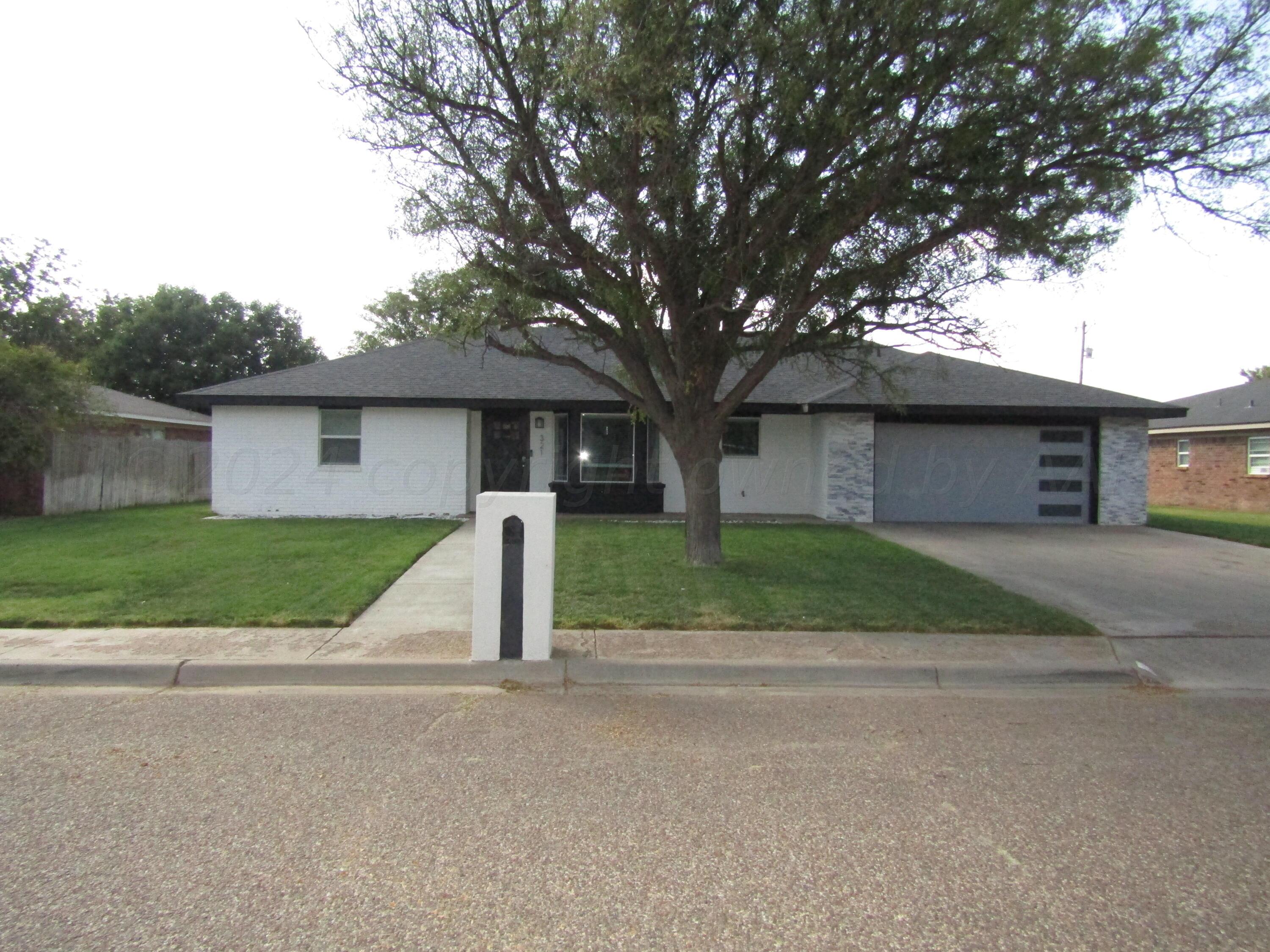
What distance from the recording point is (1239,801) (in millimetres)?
4363

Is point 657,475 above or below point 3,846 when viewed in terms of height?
above

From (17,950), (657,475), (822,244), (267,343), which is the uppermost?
(267,343)

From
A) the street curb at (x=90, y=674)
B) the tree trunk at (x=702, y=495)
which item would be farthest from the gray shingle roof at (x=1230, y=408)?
the street curb at (x=90, y=674)

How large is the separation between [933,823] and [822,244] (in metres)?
6.12

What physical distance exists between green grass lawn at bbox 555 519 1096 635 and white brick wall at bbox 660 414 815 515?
466 cm

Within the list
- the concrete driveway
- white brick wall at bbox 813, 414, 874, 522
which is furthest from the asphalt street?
white brick wall at bbox 813, 414, 874, 522

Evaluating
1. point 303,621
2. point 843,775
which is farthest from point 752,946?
point 303,621

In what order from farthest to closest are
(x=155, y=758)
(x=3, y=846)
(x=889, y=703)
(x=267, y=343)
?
(x=267, y=343)
(x=889, y=703)
(x=155, y=758)
(x=3, y=846)

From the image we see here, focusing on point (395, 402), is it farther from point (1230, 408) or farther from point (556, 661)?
point (1230, 408)

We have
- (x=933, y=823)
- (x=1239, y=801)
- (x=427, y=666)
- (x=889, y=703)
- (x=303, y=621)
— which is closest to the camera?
(x=933, y=823)

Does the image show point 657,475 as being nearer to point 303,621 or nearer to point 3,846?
point 303,621

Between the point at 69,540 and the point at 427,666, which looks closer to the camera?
the point at 427,666

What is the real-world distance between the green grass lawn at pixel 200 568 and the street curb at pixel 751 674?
2720mm

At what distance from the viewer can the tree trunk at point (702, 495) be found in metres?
10.3
